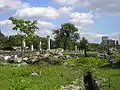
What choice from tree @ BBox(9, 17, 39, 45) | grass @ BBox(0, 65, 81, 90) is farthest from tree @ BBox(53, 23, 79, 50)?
grass @ BBox(0, 65, 81, 90)

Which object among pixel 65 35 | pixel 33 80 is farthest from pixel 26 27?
pixel 65 35

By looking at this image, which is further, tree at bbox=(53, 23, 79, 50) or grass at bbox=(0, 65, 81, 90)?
tree at bbox=(53, 23, 79, 50)

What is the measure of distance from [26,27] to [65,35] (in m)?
71.3

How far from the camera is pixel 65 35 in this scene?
130 meters

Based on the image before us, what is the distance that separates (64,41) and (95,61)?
82775 mm

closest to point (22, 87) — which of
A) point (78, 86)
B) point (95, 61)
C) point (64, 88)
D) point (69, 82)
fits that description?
point (64, 88)

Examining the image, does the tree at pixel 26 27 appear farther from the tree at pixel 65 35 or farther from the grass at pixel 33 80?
the tree at pixel 65 35

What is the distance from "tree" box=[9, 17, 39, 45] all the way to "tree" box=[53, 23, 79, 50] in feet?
217

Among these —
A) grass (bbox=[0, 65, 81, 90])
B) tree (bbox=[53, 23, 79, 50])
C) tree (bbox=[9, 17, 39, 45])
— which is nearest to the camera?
grass (bbox=[0, 65, 81, 90])

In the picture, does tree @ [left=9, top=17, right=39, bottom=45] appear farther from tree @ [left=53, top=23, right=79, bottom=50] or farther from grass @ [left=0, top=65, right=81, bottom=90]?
tree @ [left=53, top=23, right=79, bottom=50]

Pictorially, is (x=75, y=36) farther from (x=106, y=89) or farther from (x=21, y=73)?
(x=106, y=89)

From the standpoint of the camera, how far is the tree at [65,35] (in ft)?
416

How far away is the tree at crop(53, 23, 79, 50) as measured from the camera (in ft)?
416

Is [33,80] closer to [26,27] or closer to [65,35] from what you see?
[26,27]
